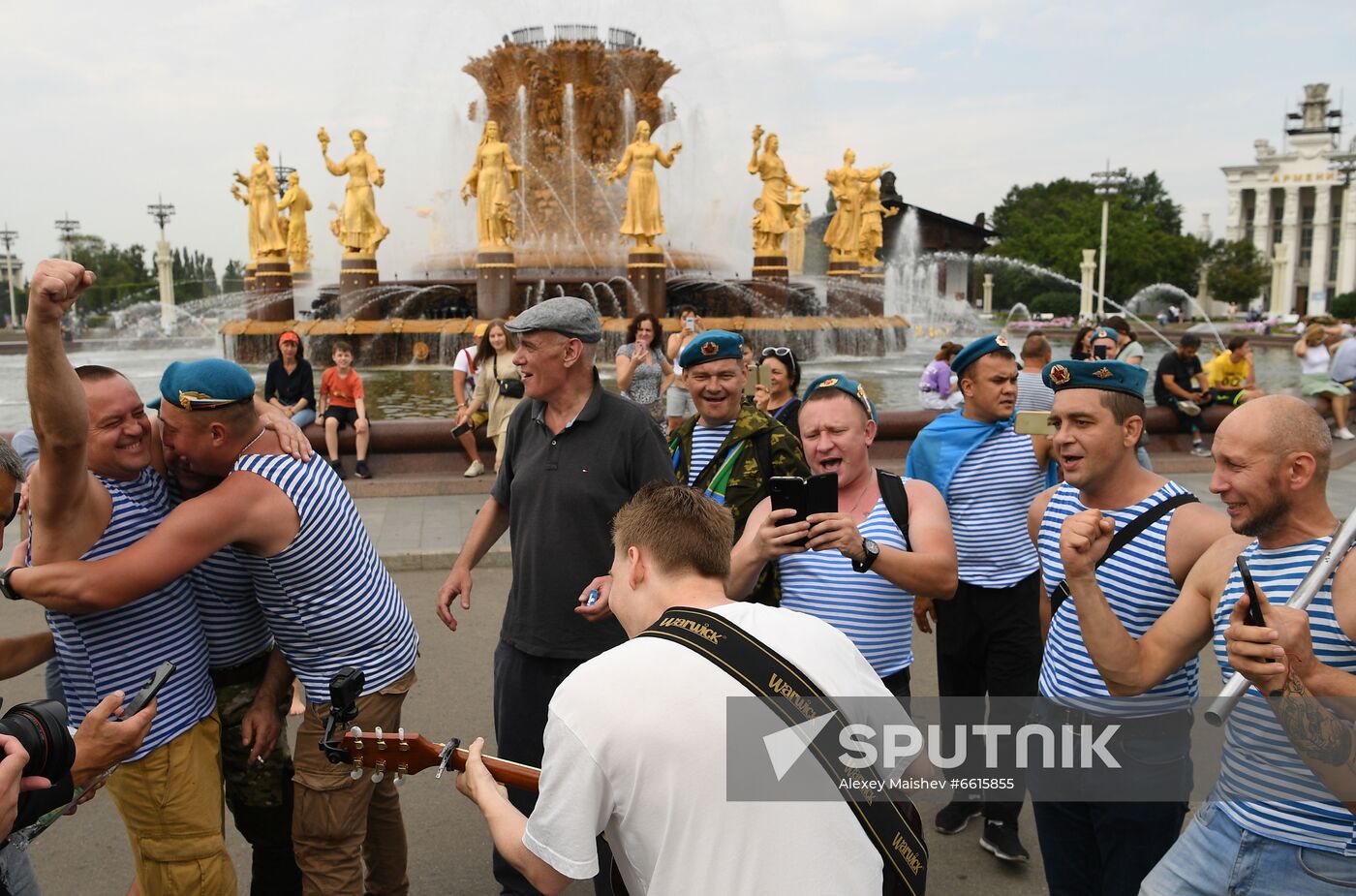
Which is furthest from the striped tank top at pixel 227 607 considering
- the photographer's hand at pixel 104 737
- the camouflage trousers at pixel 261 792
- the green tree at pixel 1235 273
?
the green tree at pixel 1235 273

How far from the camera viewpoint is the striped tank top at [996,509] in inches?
162

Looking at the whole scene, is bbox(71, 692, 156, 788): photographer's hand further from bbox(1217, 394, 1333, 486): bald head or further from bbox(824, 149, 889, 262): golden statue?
bbox(824, 149, 889, 262): golden statue

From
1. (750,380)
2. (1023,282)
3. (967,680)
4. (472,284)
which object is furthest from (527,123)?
(1023,282)

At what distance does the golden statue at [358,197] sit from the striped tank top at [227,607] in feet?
61.5

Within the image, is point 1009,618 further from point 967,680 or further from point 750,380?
point 750,380

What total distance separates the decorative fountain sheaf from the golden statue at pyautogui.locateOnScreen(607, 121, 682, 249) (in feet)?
0.80

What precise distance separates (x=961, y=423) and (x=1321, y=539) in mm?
2134

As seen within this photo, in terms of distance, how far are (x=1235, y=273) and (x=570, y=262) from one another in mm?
70101

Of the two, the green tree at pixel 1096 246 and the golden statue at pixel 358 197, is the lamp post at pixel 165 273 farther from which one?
the green tree at pixel 1096 246

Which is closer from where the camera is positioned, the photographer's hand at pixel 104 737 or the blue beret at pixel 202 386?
the photographer's hand at pixel 104 737

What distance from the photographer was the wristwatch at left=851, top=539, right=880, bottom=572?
292 centimetres

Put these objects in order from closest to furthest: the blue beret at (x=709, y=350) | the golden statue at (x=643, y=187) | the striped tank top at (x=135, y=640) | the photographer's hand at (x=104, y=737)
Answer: the photographer's hand at (x=104, y=737), the striped tank top at (x=135, y=640), the blue beret at (x=709, y=350), the golden statue at (x=643, y=187)

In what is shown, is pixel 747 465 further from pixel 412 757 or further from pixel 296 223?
pixel 296 223

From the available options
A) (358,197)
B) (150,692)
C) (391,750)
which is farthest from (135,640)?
(358,197)
